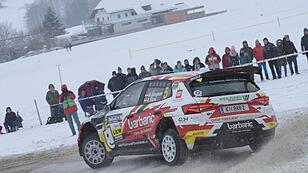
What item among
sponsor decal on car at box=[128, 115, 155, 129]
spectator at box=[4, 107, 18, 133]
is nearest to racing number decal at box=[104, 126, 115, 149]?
sponsor decal on car at box=[128, 115, 155, 129]

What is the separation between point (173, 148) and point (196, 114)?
78 cm

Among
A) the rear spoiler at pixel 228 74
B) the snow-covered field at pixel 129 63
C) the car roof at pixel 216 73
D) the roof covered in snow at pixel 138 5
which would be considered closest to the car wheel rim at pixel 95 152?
the car roof at pixel 216 73

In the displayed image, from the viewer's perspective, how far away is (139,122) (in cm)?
1107

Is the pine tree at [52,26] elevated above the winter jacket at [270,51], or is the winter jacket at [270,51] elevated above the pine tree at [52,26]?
the pine tree at [52,26]

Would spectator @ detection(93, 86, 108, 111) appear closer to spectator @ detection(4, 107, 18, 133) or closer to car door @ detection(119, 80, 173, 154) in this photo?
spectator @ detection(4, 107, 18, 133)

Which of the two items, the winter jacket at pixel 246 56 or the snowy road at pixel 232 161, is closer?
the snowy road at pixel 232 161

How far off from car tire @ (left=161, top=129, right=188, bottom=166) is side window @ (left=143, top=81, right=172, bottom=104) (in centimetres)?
68

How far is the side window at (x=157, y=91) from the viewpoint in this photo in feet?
34.8

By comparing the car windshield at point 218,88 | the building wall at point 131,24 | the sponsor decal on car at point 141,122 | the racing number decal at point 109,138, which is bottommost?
the racing number decal at point 109,138

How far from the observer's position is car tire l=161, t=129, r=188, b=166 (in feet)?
33.2

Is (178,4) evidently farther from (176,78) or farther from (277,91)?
(176,78)

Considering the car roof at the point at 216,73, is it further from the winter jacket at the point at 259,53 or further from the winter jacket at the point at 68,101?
the winter jacket at the point at 259,53

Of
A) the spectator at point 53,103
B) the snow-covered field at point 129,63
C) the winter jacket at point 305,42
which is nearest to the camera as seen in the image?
the snow-covered field at point 129,63

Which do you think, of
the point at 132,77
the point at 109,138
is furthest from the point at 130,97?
the point at 132,77
